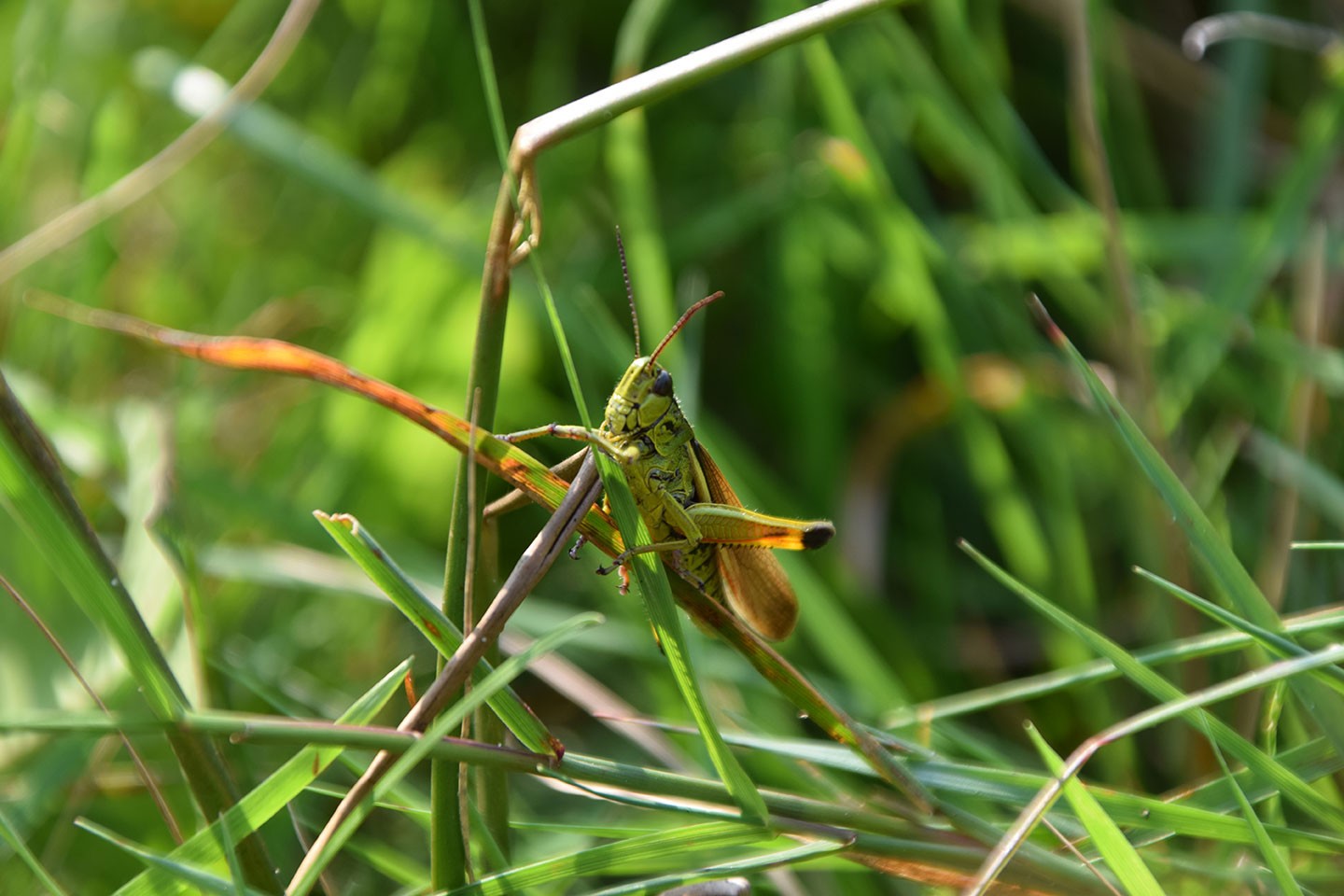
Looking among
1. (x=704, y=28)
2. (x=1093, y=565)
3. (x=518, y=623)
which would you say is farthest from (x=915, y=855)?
(x=704, y=28)

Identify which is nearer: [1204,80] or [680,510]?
[680,510]

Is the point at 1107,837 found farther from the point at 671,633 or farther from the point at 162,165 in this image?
the point at 162,165

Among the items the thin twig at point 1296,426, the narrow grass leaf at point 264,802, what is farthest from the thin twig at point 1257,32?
the narrow grass leaf at point 264,802

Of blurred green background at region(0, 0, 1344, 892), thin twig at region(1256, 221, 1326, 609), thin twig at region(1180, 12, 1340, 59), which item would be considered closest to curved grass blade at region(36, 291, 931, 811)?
blurred green background at region(0, 0, 1344, 892)

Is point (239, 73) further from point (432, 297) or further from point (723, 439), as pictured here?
point (723, 439)

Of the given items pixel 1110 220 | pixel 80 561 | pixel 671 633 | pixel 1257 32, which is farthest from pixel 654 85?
pixel 1257 32

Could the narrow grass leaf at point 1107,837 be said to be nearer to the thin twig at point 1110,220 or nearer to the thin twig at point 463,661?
the thin twig at point 463,661
